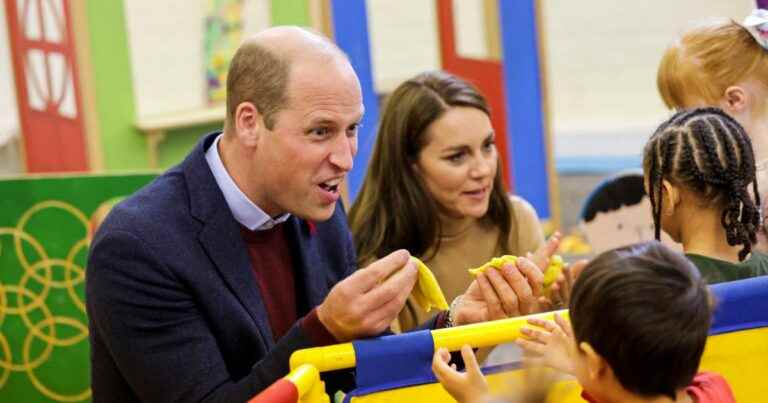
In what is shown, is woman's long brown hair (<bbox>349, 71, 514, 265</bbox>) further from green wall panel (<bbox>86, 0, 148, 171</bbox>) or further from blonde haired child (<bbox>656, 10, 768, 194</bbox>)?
green wall panel (<bbox>86, 0, 148, 171</bbox>)

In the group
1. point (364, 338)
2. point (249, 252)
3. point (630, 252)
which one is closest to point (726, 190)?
point (630, 252)

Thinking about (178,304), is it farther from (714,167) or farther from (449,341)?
(714,167)

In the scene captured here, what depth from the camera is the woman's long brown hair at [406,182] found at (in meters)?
2.83

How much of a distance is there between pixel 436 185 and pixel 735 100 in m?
0.77

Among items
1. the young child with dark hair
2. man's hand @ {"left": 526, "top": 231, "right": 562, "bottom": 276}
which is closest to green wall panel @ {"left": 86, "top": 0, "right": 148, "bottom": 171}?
man's hand @ {"left": 526, "top": 231, "right": 562, "bottom": 276}

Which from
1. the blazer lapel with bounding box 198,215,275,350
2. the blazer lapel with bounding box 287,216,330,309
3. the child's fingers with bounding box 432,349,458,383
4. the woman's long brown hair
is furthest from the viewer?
the woman's long brown hair

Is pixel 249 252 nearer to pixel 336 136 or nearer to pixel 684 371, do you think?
pixel 336 136

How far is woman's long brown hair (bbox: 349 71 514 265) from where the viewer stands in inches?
111

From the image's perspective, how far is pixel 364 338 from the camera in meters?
1.79

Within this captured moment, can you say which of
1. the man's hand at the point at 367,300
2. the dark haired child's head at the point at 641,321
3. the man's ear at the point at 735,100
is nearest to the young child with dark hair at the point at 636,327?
the dark haired child's head at the point at 641,321

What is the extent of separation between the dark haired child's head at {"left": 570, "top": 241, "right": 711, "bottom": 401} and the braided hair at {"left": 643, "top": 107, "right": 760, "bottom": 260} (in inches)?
22.4

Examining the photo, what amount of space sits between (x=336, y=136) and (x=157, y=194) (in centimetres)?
35

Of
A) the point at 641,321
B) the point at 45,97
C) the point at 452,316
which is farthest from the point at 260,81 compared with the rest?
the point at 45,97

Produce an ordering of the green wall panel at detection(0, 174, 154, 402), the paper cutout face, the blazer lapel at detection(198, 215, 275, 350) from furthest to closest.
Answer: the paper cutout face → the green wall panel at detection(0, 174, 154, 402) → the blazer lapel at detection(198, 215, 275, 350)
